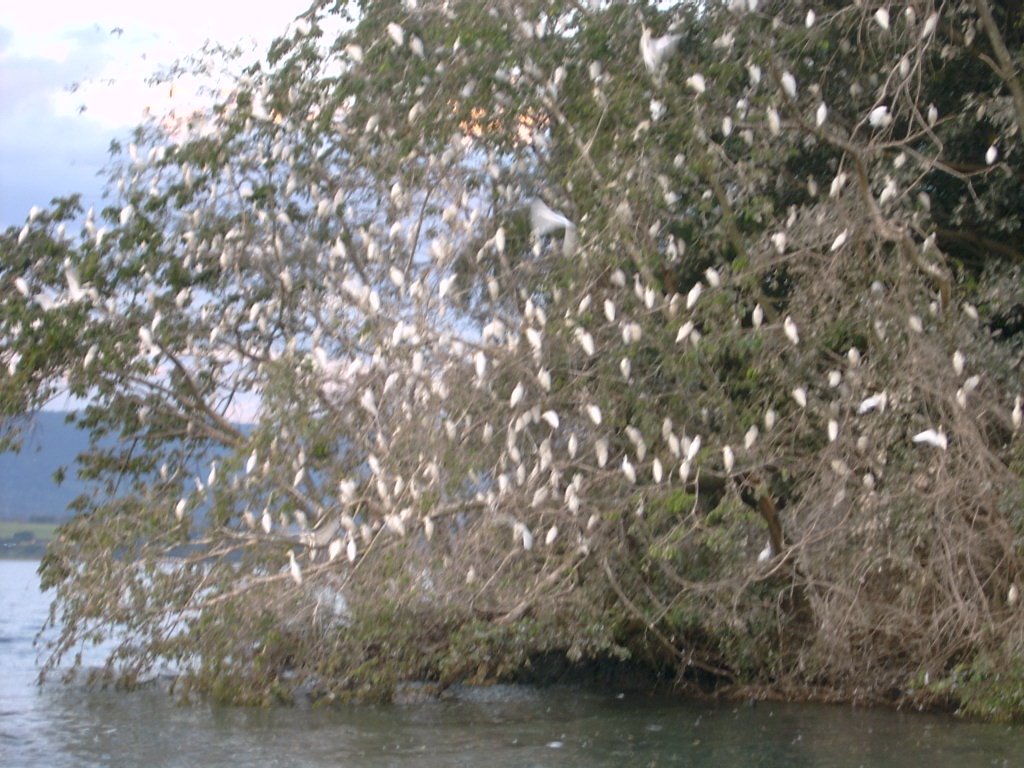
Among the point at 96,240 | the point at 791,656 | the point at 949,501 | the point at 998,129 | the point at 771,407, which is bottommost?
the point at 791,656

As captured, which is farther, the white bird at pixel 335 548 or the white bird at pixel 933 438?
the white bird at pixel 335 548

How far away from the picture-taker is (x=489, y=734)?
9031 millimetres

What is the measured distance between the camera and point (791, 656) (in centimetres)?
1052

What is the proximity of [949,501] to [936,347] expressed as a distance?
1068 millimetres

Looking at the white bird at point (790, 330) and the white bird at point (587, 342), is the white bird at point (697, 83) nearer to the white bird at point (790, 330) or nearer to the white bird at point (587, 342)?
the white bird at point (790, 330)

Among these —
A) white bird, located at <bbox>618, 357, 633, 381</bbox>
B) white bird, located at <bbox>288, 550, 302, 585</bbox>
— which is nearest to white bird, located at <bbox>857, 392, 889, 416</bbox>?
white bird, located at <bbox>618, 357, 633, 381</bbox>

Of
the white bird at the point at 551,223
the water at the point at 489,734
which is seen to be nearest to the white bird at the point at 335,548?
the water at the point at 489,734

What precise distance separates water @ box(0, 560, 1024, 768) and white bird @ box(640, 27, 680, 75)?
468cm

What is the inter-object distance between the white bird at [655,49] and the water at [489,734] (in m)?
4.68

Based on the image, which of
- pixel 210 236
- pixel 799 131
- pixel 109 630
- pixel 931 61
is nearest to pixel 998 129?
pixel 931 61

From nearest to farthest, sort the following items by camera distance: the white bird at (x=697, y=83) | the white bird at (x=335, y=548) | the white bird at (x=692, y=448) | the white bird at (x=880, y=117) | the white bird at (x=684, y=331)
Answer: the white bird at (x=692, y=448)
the white bird at (x=684, y=331)
the white bird at (x=335, y=548)
the white bird at (x=880, y=117)
the white bird at (x=697, y=83)

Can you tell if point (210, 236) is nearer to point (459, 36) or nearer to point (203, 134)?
point (203, 134)

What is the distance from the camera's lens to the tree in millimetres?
9359

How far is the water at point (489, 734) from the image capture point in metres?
7.97
